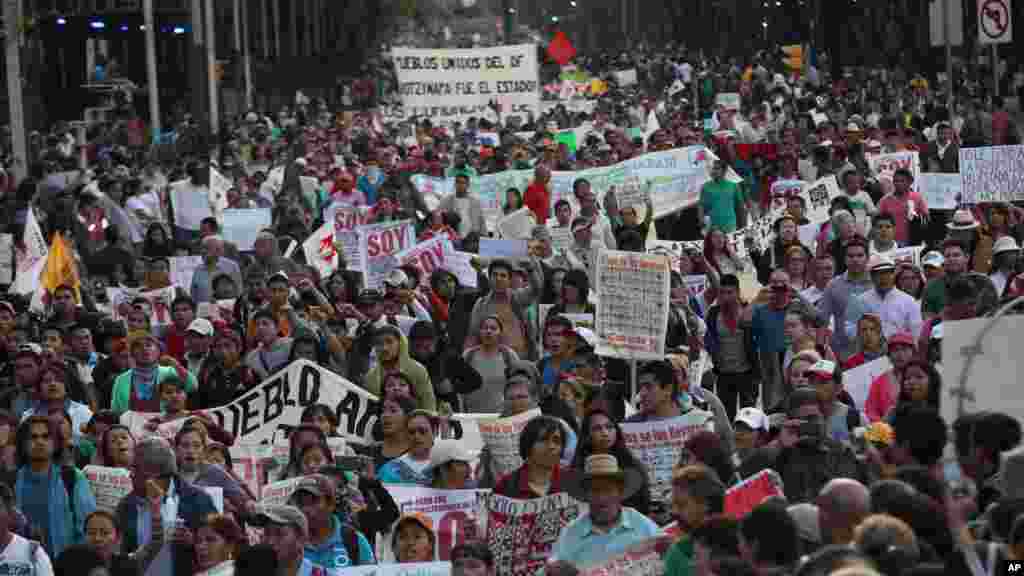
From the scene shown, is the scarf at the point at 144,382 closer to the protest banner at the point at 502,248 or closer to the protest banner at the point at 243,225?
the protest banner at the point at 502,248

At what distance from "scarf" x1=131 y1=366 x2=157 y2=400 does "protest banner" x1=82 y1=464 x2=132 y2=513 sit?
2339 mm

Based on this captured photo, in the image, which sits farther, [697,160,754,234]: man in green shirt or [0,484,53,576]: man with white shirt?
[697,160,754,234]: man in green shirt

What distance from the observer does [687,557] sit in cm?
851

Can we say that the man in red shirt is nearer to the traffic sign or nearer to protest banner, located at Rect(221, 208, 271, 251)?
protest banner, located at Rect(221, 208, 271, 251)

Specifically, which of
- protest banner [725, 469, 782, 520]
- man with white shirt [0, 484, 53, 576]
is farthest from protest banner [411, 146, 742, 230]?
protest banner [725, 469, 782, 520]

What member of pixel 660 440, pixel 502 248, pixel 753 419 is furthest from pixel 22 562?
pixel 502 248

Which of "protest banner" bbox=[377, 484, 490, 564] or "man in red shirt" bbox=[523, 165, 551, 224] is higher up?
"man in red shirt" bbox=[523, 165, 551, 224]

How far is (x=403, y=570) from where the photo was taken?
1006cm

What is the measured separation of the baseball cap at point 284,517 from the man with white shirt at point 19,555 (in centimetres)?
97

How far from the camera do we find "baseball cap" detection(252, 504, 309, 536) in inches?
388

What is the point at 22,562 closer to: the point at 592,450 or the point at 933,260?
the point at 592,450

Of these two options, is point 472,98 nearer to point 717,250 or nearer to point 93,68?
point 93,68

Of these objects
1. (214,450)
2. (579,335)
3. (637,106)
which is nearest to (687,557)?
(214,450)

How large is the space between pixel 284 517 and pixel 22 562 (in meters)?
1.20
